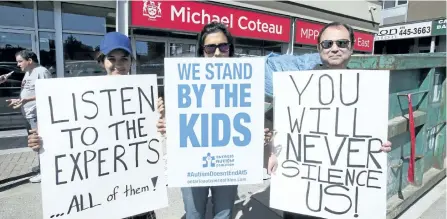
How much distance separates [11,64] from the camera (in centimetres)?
690

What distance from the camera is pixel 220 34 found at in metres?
1.83

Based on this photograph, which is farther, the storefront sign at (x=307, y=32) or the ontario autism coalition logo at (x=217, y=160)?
the storefront sign at (x=307, y=32)

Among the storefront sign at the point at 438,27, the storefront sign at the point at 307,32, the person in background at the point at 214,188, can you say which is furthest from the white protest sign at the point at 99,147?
the storefront sign at the point at 438,27

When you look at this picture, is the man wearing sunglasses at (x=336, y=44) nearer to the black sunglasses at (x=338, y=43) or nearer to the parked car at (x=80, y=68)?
the black sunglasses at (x=338, y=43)

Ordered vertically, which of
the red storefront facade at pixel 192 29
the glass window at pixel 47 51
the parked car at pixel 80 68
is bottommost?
the parked car at pixel 80 68

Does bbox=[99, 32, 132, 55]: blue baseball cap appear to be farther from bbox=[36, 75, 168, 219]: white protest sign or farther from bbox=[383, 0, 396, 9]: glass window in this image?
bbox=[383, 0, 396, 9]: glass window

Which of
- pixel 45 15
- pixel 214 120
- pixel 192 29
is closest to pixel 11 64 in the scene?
pixel 45 15

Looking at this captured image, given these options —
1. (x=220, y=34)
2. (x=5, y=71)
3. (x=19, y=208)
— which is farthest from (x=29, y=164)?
(x=220, y=34)

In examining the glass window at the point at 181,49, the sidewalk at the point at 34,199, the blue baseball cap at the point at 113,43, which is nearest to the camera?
the blue baseball cap at the point at 113,43

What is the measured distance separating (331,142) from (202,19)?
6.17 metres

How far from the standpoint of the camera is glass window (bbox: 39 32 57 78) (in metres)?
6.79

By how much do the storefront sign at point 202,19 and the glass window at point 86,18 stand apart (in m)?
1.35

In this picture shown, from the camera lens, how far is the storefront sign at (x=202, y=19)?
20.7 ft

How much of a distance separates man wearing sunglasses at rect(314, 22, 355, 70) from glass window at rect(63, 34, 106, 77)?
620 cm
